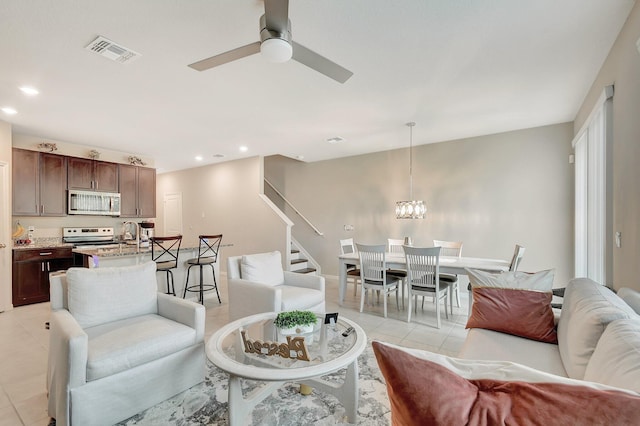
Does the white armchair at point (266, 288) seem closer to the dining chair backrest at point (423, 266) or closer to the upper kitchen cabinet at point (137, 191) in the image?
the dining chair backrest at point (423, 266)

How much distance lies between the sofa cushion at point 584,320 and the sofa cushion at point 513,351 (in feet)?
0.20

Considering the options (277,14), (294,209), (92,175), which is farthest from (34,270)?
(277,14)

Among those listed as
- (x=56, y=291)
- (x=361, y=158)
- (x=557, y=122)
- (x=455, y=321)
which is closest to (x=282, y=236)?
(x=361, y=158)

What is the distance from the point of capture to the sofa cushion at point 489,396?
64 centimetres

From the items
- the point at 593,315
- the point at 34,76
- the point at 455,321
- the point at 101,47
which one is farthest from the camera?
the point at 455,321

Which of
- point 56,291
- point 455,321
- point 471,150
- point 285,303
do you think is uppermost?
point 471,150

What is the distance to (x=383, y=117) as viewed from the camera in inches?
157

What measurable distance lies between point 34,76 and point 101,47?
43.9 inches

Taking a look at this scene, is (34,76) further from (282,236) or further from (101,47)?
(282,236)

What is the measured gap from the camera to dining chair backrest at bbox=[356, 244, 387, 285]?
13.0 feet

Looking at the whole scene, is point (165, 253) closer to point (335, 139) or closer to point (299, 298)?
point (299, 298)

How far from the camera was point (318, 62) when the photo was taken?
6.79 ft

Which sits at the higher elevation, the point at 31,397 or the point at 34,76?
the point at 34,76

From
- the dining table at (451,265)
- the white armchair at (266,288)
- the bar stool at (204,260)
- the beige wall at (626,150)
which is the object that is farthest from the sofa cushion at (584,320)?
the bar stool at (204,260)
